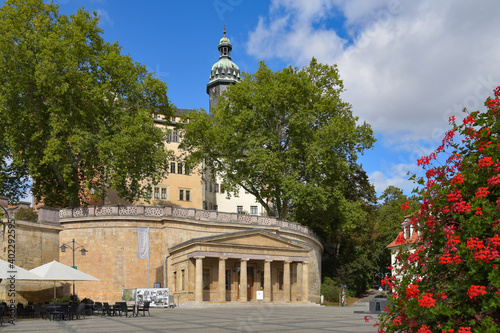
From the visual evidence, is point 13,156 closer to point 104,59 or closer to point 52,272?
point 104,59

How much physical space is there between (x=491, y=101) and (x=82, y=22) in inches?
1773

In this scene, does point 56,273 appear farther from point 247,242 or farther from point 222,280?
point 247,242

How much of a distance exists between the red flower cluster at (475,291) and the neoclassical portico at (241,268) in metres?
35.7

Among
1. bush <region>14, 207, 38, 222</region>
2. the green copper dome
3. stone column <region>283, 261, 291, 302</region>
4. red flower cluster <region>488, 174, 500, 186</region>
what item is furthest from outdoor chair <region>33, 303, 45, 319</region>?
the green copper dome

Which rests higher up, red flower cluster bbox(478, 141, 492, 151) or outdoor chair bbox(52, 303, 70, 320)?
red flower cluster bbox(478, 141, 492, 151)

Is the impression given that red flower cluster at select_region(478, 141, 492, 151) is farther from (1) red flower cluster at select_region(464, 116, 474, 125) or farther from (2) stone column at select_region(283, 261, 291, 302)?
(2) stone column at select_region(283, 261, 291, 302)

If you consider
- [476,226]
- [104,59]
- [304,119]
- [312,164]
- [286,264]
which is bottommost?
[286,264]

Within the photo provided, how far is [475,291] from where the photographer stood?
16.6ft

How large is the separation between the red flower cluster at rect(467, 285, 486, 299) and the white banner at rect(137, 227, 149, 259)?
39571 mm

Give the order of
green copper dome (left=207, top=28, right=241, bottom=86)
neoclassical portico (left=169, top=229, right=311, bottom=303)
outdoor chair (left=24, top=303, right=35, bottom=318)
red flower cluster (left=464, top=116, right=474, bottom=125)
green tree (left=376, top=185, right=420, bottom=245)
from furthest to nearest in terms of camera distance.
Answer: green copper dome (left=207, top=28, right=241, bottom=86) → green tree (left=376, top=185, right=420, bottom=245) → neoclassical portico (left=169, top=229, right=311, bottom=303) → outdoor chair (left=24, top=303, right=35, bottom=318) → red flower cluster (left=464, top=116, right=474, bottom=125)

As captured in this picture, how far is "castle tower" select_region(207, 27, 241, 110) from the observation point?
9844 cm

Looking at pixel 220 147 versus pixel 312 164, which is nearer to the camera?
pixel 312 164

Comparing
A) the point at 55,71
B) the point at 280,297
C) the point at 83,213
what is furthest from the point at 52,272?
the point at 280,297

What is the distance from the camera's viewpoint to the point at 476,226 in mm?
5348
